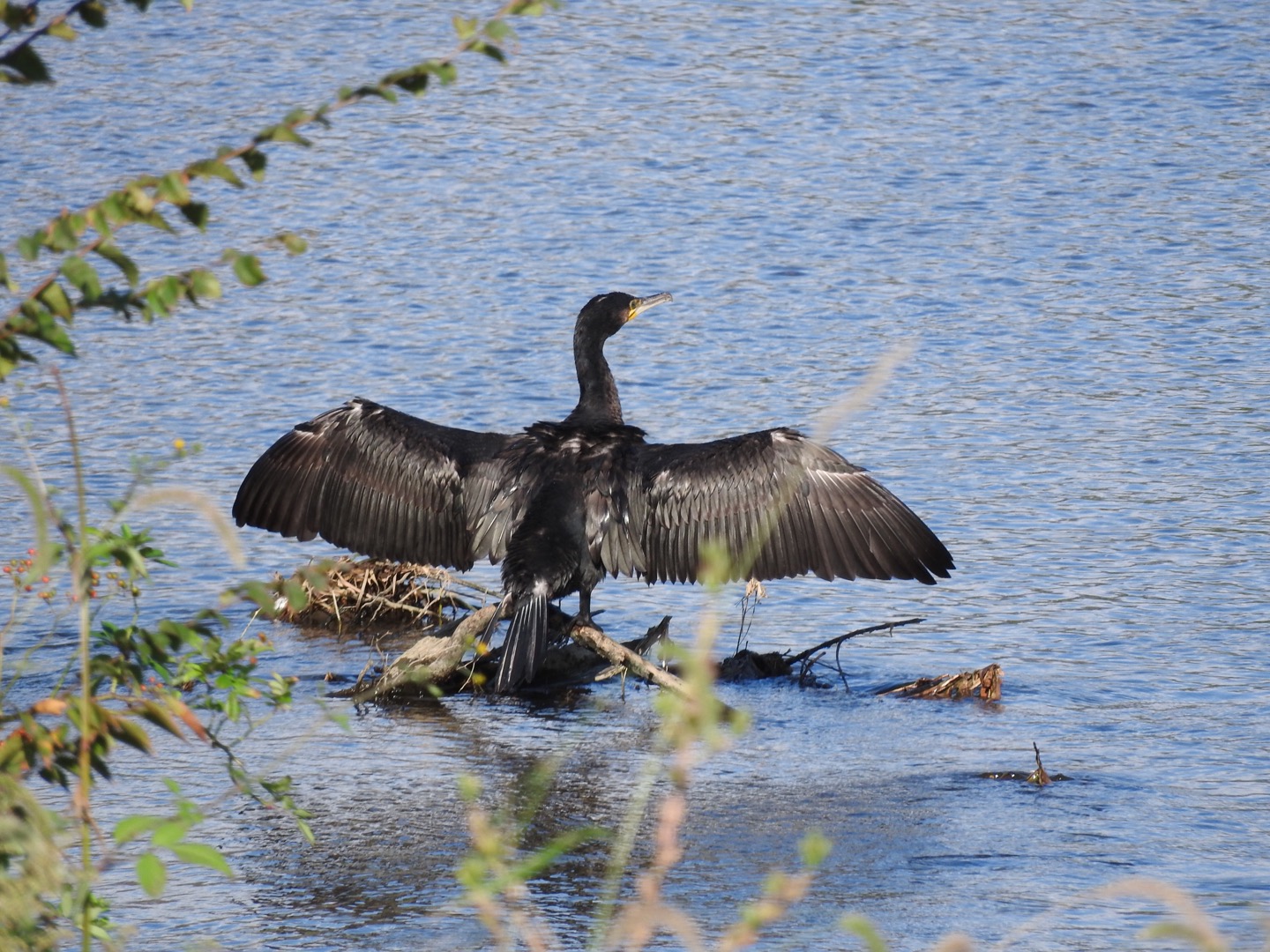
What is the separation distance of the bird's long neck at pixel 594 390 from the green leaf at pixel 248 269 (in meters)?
4.34

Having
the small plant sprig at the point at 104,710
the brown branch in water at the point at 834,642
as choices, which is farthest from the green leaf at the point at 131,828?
the brown branch in water at the point at 834,642

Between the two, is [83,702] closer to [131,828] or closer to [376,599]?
[131,828]

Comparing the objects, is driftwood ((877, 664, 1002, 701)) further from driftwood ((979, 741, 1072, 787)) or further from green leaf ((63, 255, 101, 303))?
green leaf ((63, 255, 101, 303))

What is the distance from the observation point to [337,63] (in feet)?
54.0

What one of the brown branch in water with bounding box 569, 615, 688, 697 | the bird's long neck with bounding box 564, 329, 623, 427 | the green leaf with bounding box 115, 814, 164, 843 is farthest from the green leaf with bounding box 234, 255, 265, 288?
the bird's long neck with bounding box 564, 329, 623, 427

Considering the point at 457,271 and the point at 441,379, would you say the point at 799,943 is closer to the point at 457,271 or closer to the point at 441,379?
the point at 441,379

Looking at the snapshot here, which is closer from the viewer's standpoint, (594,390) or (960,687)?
(960,687)

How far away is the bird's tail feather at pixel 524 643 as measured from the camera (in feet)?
20.4

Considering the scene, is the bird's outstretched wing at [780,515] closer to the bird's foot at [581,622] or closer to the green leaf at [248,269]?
the bird's foot at [581,622]

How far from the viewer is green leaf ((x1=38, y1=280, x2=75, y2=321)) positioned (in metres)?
2.81

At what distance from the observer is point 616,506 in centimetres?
678

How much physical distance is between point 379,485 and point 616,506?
103 centimetres

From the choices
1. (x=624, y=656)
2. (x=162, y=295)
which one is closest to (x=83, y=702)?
(x=162, y=295)

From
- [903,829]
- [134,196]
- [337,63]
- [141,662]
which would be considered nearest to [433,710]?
[903,829]
